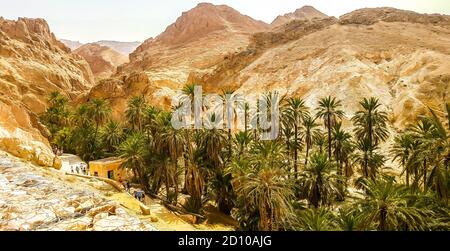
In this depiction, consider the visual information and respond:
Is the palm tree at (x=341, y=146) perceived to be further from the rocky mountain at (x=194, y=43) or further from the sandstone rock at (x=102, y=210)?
the rocky mountain at (x=194, y=43)

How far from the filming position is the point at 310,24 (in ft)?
293

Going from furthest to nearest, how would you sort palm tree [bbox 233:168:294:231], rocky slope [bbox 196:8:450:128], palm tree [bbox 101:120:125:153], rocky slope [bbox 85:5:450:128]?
rocky slope [bbox 85:5:450:128] < rocky slope [bbox 196:8:450:128] < palm tree [bbox 101:120:125:153] < palm tree [bbox 233:168:294:231]

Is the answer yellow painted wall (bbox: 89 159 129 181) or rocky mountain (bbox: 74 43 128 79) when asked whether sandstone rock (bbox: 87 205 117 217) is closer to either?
yellow painted wall (bbox: 89 159 129 181)

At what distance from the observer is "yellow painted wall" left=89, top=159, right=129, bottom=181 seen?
36.4m

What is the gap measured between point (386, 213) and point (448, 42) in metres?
60.3

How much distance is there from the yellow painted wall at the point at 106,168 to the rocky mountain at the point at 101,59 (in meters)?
103

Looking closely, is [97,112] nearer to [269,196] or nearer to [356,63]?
[269,196]

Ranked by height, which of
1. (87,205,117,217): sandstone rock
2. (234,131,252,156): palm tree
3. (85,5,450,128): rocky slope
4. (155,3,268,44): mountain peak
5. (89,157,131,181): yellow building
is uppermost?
(155,3,268,44): mountain peak

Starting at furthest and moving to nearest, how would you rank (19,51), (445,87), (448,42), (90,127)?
(19,51), (448,42), (90,127), (445,87)

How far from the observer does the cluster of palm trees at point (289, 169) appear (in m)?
16.5

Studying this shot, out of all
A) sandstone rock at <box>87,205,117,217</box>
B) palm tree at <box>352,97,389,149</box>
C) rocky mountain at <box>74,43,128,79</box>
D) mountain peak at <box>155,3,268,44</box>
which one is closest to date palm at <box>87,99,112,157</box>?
palm tree at <box>352,97,389,149</box>

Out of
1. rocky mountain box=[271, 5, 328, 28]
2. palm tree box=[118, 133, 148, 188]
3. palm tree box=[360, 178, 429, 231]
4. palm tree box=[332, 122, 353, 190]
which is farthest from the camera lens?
rocky mountain box=[271, 5, 328, 28]
